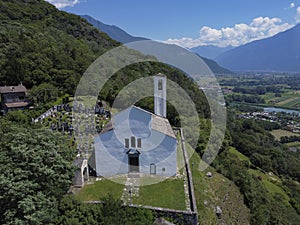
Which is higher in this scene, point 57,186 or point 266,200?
point 57,186

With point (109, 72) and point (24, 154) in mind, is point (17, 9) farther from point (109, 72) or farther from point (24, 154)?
point (24, 154)

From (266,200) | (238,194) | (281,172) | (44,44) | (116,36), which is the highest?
(116,36)

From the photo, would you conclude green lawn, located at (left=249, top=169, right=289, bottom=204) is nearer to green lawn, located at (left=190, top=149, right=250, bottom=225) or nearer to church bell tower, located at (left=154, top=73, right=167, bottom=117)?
green lawn, located at (left=190, top=149, right=250, bottom=225)

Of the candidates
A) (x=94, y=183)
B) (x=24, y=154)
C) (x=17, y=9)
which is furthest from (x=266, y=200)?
(x=17, y=9)

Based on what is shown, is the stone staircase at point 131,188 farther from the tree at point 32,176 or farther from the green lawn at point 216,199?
the green lawn at point 216,199

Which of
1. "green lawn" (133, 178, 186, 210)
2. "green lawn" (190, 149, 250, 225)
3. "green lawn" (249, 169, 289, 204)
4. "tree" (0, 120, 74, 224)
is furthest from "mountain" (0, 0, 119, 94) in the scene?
"green lawn" (249, 169, 289, 204)

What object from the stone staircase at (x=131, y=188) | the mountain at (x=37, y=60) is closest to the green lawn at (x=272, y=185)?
the stone staircase at (x=131, y=188)
